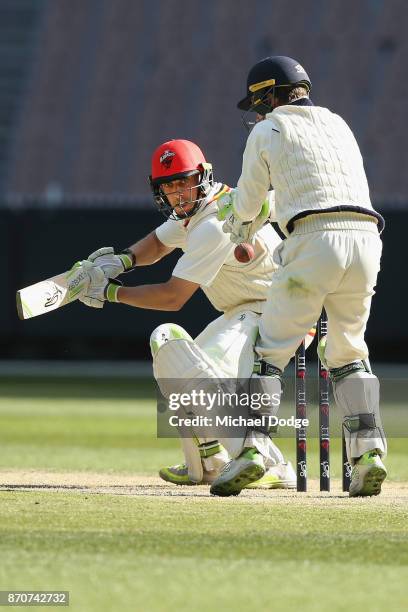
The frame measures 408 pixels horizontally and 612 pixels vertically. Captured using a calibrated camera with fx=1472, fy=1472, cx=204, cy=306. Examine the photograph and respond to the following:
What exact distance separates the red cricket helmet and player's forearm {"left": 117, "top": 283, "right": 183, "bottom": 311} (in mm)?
415

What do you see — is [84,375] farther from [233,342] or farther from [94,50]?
[94,50]

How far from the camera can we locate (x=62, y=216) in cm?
2211

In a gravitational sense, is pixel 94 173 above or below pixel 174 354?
above

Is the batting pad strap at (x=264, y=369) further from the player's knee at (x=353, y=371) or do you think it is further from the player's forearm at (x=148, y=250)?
the player's forearm at (x=148, y=250)

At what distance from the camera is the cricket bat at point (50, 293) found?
25.6 ft

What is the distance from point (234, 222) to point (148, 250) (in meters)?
1.48

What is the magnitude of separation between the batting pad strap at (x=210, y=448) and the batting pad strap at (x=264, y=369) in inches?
39.7

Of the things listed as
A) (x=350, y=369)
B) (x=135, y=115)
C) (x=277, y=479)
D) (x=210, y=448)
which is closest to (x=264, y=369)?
(x=350, y=369)

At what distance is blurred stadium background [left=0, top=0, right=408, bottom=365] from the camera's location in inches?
858

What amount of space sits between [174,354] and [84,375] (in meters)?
13.2

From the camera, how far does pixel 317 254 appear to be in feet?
22.4

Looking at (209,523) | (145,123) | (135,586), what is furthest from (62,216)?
(135,586)

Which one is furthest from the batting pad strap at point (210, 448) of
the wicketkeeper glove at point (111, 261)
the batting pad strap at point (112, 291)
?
the wicketkeeper glove at point (111, 261)

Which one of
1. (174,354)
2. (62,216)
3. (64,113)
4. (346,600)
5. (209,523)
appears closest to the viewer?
(346,600)
